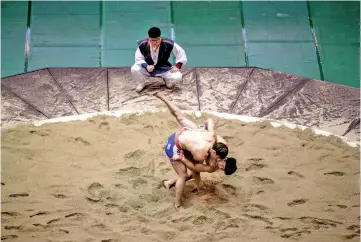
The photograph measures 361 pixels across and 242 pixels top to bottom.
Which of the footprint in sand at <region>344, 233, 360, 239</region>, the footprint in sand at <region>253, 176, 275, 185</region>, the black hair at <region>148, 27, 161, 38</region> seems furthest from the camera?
the black hair at <region>148, 27, 161, 38</region>

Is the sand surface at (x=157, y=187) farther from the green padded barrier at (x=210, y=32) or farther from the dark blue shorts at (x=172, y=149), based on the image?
the green padded barrier at (x=210, y=32)

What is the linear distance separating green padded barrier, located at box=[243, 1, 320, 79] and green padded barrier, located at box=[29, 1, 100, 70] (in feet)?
6.39

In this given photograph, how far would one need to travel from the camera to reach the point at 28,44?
734 centimetres

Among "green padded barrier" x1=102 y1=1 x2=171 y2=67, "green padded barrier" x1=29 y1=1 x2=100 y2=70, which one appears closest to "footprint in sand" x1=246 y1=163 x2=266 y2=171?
"green padded barrier" x1=102 y1=1 x2=171 y2=67

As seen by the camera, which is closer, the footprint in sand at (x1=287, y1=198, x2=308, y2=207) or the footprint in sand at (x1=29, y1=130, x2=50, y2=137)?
the footprint in sand at (x1=287, y1=198, x2=308, y2=207)

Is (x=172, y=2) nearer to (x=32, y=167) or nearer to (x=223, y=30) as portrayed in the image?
(x=223, y=30)

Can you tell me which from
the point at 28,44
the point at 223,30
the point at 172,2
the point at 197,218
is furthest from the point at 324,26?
the point at 197,218

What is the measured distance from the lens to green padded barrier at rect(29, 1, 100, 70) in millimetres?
7262

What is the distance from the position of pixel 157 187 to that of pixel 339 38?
12.8ft

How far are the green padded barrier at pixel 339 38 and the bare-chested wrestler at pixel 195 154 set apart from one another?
3.25m

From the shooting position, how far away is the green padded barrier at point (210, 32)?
7323 millimetres

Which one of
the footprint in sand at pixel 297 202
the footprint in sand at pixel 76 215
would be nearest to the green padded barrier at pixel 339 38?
the footprint in sand at pixel 297 202

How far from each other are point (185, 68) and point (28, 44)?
216 cm

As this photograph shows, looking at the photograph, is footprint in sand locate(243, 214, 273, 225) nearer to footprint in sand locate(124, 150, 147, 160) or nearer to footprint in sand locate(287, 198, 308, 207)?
footprint in sand locate(287, 198, 308, 207)
